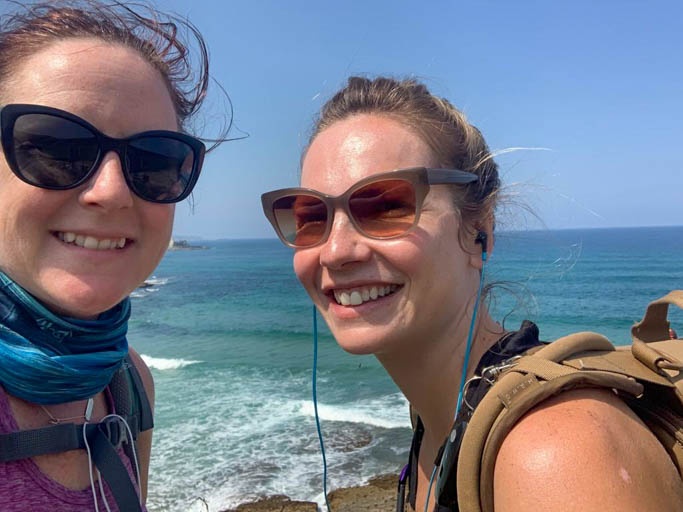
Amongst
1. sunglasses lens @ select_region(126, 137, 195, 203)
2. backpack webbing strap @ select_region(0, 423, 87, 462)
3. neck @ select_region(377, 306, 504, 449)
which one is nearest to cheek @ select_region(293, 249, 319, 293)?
neck @ select_region(377, 306, 504, 449)

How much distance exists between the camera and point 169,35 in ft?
7.14

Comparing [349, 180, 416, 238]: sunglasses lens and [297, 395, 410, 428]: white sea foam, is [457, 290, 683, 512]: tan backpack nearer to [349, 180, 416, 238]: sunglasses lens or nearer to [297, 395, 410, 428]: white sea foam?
[349, 180, 416, 238]: sunglasses lens

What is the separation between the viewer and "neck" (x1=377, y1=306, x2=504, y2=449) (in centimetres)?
211

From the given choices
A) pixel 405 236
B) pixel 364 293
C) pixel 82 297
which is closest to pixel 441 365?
pixel 364 293

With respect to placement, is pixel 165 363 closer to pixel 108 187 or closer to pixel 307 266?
pixel 307 266

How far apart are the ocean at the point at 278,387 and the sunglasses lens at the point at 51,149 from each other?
6.39ft

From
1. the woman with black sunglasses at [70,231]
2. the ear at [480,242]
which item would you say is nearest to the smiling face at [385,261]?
the ear at [480,242]

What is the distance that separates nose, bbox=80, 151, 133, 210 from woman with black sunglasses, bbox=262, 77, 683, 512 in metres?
0.77

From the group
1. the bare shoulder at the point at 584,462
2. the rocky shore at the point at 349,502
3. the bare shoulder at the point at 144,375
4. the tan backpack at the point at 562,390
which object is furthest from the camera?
the rocky shore at the point at 349,502

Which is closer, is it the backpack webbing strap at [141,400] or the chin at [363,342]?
the chin at [363,342]

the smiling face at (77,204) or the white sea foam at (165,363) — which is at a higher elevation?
the smiling face at (77,204)

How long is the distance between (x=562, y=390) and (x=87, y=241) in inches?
64.1

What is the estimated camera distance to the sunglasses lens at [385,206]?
1.94 meters

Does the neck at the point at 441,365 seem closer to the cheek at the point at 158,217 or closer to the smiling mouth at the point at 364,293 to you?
the smiling mouth at the point at 364,293
